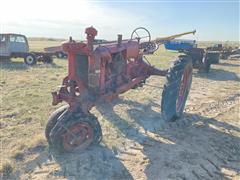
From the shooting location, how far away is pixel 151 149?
4957 mm

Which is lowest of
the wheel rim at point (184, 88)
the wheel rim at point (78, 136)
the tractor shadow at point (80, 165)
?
the tractor shadow at point (80, 165)

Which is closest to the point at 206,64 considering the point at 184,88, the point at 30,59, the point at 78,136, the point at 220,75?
the point at 220,75

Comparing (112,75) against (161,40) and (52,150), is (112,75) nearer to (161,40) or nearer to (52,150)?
(52,150)

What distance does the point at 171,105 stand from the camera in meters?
5.67

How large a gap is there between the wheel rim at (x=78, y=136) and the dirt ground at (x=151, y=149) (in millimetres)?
133

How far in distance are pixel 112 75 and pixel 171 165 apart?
80.8 inches

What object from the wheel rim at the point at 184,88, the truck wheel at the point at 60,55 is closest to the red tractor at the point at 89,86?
the wheel rim at the point at 184,88

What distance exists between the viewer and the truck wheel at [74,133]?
4383mm

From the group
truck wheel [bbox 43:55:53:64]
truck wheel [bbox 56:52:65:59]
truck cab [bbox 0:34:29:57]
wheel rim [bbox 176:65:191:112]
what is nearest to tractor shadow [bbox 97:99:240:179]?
wheel rim [bbox 176:65:191:112]

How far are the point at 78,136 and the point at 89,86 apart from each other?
939 millimetres

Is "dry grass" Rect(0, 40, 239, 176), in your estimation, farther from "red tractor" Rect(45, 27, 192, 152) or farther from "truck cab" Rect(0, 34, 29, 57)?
"truck cab" Rect(0, 34, 29, 57)

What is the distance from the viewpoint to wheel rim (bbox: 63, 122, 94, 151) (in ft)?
14.7

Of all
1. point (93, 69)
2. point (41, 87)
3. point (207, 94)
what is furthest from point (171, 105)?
point (41, 87)

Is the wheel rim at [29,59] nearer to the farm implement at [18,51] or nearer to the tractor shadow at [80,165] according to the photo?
the farm implement at [18,51]
